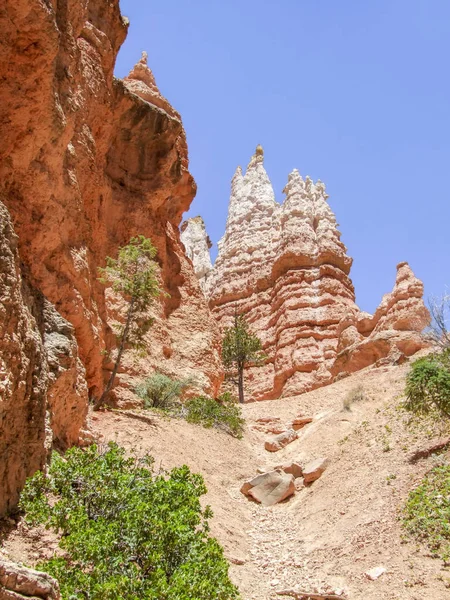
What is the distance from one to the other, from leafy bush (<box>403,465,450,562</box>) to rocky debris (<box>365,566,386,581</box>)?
87cm

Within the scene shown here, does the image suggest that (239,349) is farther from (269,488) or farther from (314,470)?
(269,488)

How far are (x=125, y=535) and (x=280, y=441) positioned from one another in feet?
41.5

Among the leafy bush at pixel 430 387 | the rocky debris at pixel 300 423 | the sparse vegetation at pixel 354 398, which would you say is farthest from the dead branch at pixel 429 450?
the rocky debris at pixel 300 423

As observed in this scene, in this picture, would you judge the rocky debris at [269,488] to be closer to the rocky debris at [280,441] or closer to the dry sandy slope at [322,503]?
the dry sandy slope at [322,503]

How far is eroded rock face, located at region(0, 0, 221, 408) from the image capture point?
10.1 m

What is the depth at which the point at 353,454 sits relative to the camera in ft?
45.0

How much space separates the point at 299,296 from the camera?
4169 centimetres

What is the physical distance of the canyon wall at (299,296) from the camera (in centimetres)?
2938

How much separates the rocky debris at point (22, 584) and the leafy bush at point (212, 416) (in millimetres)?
12768

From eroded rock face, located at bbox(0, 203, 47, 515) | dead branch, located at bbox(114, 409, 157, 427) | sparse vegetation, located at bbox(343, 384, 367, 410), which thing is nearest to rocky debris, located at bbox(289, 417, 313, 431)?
sparse vegetation, located at bbox(343, 384, 367, 410)

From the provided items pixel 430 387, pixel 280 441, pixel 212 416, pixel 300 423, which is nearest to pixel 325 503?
pixel 430 387

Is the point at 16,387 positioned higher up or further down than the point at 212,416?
further down

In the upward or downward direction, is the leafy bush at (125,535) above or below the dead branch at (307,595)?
above

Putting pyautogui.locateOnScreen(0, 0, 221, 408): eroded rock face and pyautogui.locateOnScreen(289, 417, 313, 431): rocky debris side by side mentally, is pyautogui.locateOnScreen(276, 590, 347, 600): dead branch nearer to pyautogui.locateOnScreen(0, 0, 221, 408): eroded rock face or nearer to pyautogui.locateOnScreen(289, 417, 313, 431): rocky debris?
pyautogui.locateOnScreen(0, 0, 221, 408): eroded rock face
